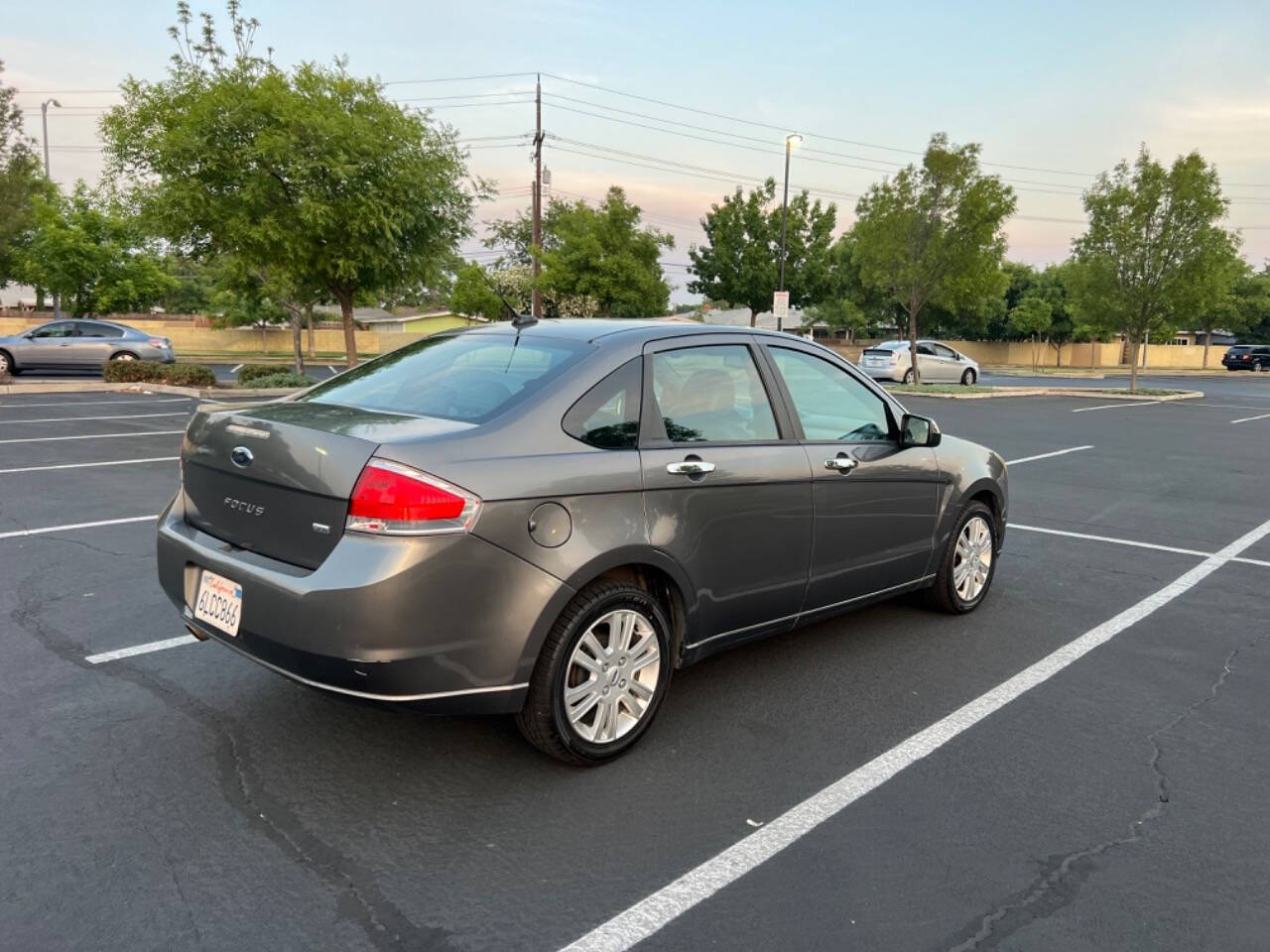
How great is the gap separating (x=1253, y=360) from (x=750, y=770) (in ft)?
199

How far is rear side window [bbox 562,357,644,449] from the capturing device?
3426mm

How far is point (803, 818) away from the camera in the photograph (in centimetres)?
314

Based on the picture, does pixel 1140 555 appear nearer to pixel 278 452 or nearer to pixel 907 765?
pixel 907 765

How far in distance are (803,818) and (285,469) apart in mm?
2127

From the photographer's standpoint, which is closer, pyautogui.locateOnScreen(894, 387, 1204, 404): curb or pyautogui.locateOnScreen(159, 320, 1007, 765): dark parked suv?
pyautogui.locateOnScreen(159, 320, 1007, 765): dark parked suv

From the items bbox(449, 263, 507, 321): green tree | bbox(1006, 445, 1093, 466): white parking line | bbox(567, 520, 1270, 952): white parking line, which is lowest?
bbox(567, 520, 1270, 952): white parking line

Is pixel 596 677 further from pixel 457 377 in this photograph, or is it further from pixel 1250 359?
pixel 1250 359

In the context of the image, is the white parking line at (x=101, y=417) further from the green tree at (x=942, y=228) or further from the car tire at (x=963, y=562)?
the green tree at (x=942, y=228)

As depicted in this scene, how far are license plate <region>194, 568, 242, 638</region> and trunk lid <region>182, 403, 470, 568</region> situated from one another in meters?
0.15

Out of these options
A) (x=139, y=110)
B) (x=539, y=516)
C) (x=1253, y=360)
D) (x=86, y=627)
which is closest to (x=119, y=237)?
(x=139, y=110)

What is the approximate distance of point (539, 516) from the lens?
3.16 metres

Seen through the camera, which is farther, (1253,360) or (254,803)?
(1253,360)

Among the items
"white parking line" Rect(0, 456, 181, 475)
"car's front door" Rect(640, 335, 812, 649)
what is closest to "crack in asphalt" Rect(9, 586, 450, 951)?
"car's front door" Rect(640, 335, 812, 649)

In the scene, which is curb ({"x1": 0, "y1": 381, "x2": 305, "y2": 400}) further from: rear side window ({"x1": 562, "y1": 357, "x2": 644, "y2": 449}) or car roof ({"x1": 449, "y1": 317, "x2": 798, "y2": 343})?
rear side window ({"x1": 562, "y1": 357, "x2": 644, "y2": 449})
